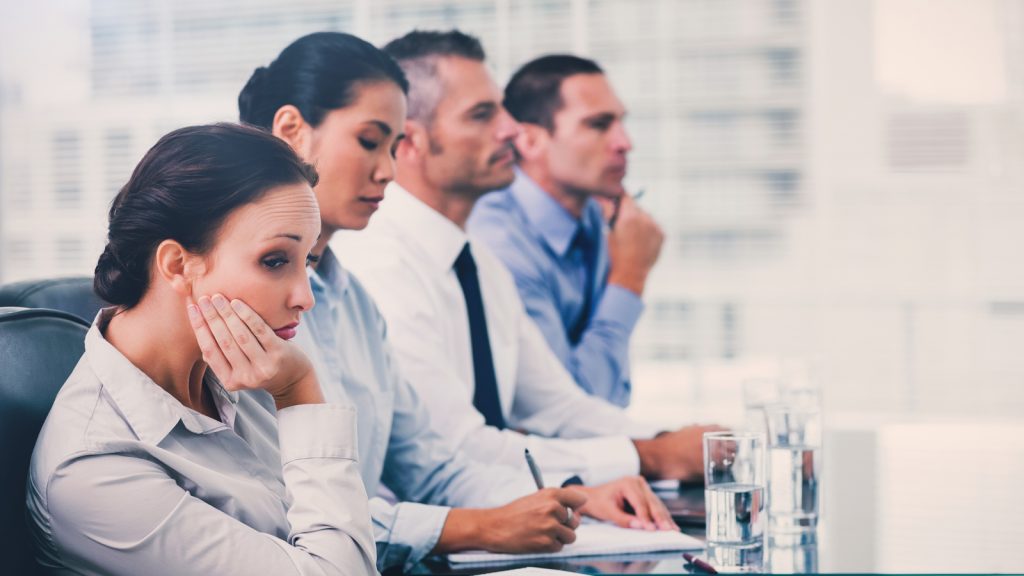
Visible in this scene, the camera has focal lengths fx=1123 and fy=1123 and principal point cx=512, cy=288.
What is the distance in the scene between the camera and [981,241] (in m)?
5.56

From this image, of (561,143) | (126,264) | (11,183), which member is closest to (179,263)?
(126,264)

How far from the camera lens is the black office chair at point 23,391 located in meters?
0.90

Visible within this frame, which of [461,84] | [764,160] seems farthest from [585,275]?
[764,160]

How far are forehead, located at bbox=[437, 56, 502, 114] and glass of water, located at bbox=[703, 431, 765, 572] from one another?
1116 mm

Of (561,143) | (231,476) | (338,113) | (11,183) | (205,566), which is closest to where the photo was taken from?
(205,566)

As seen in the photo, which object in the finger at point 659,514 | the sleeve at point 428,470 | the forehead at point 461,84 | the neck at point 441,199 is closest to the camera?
the finger at point 659,514

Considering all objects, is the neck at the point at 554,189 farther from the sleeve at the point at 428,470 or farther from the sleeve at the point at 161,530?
the sleeve at the point at 161,530

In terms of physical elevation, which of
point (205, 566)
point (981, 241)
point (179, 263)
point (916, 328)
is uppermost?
point (179, 263)

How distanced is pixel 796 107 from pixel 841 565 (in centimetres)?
489

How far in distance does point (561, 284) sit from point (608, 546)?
5.06 feet

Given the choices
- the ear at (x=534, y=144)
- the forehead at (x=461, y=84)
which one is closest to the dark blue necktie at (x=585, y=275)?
the ear at (x=534, y=144)

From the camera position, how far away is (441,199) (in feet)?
6.88

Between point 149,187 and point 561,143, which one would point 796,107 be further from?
point 149,187

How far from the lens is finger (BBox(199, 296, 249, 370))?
930mm
